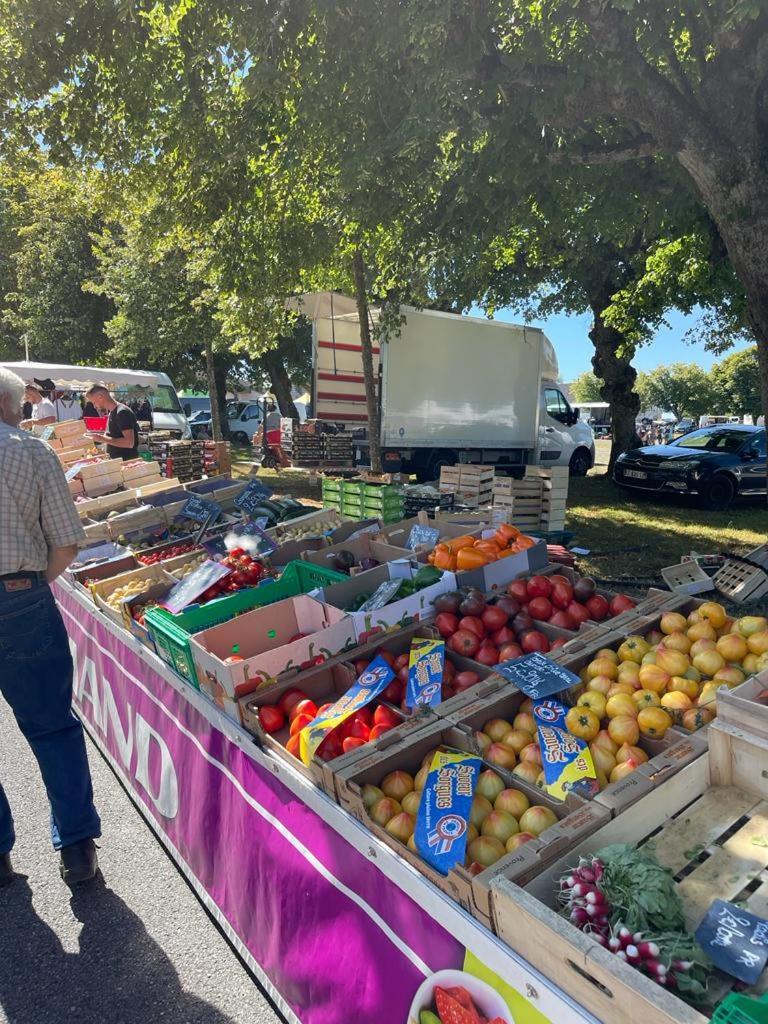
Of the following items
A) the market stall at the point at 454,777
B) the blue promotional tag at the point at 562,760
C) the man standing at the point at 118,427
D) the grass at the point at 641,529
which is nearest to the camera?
the market stall at the point at 454,777

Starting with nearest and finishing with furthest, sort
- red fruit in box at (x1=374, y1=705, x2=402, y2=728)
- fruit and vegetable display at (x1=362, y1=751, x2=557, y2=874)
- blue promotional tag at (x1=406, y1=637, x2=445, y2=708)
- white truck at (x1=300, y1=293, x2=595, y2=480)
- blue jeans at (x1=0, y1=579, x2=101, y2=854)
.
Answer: fruit and vegetable display at (x1=362, y1=751, x2=557, y2=874), red fruit in box at (x1=374, y1=705, x2=402, y2=728), blue promotional tag at (x1=406, y1=637, x2=445, y2=708), blue jeans at (x1=0, y1=579, x2=101, y2=854), white truck at (x1=300, y1=293, x2=595, y2=480)

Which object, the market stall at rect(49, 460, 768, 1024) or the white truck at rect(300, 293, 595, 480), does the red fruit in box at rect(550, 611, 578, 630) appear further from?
the white truck at rect(300, 293, 595, 480)

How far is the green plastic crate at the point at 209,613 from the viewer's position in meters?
2.87

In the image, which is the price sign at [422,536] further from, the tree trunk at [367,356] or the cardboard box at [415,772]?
the tree trunk at [367,356]

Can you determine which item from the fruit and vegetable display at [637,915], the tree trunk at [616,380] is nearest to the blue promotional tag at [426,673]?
the fruit and vegetable display at [637,915]

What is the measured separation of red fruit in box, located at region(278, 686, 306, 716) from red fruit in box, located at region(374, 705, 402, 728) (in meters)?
0.34

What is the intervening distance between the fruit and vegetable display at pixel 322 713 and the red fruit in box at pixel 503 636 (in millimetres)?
662

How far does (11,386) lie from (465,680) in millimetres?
2320

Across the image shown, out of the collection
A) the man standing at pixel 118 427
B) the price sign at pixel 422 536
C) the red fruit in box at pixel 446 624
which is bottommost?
the red fruit in box at pixel 446 624

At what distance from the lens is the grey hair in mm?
2736

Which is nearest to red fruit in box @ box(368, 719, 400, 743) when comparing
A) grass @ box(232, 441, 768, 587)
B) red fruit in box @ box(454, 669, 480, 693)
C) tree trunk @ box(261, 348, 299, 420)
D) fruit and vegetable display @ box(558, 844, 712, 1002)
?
red fruit in box @ box(454, 669, 480, 693)

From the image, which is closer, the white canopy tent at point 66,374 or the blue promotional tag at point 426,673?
the blue promotional tag at point 426,673

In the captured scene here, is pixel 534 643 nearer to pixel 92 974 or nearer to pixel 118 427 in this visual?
pixel 92 974

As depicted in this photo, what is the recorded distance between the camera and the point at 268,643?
10.3 feet
